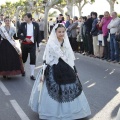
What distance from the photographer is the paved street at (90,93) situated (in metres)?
6.42

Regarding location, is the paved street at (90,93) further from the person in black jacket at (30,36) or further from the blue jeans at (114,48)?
the person in black jacket at (30,36)

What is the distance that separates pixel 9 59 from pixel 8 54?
0.15m

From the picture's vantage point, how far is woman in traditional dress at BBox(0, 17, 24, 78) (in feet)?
32.7

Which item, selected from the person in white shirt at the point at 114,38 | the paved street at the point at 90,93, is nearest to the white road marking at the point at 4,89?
the paved street at the point at 90,93

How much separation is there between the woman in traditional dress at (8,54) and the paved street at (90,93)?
26 centimetres

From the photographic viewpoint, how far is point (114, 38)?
12.4 m

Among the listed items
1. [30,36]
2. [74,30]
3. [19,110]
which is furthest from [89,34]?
[19,110]

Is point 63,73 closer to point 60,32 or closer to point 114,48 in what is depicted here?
point 60,32

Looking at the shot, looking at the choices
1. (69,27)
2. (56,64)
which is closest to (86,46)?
(69,27)

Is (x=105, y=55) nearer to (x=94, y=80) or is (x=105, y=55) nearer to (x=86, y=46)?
(x=86, y=46)

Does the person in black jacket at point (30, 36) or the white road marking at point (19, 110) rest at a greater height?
the person in black jacket at point (30, 36)

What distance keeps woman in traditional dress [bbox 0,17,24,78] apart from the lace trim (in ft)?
13.4

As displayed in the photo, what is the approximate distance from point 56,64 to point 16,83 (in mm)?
3373

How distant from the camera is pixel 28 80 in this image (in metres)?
9.72
